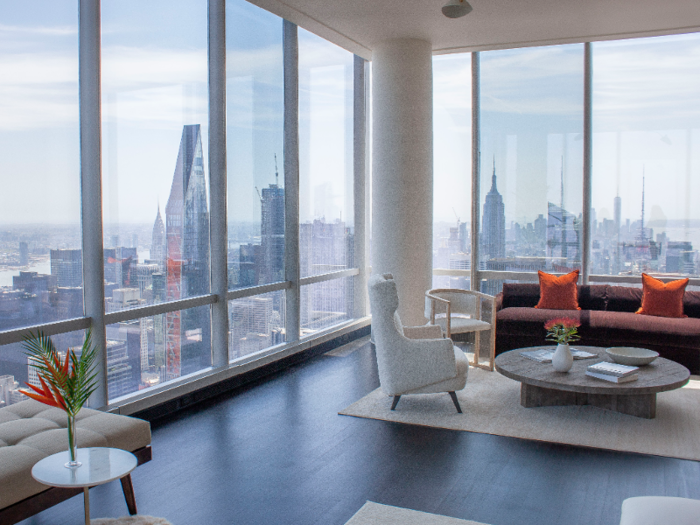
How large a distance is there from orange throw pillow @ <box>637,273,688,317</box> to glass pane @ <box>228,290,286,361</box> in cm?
391

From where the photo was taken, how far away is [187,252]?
203 inches

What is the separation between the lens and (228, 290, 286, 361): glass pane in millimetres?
5695

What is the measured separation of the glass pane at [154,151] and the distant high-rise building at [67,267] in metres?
0.22

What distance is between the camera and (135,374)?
4656 mm

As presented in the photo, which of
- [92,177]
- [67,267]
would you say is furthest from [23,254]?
[92,177]

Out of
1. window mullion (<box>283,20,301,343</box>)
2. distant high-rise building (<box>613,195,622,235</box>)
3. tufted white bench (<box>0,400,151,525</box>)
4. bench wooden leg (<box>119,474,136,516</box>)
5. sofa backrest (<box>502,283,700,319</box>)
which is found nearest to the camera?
tufted white bench (<box>0,400,151,525</box>)

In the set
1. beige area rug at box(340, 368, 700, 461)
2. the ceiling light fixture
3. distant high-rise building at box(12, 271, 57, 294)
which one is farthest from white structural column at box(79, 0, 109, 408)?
the ceiling light fixture

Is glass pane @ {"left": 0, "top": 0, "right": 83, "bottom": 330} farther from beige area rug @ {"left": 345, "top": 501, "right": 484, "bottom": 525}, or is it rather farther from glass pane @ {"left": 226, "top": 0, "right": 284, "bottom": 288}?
beige area rug @ {"left": 345, "top": 501, "right": 484, "bottom": 525}

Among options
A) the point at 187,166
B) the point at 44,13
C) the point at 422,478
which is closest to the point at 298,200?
the point at 187,166

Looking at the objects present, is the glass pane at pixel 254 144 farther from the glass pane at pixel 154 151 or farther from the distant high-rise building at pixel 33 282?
the distant high-rise building at pixel 33 282

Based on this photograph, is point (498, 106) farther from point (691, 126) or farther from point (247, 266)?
point (247, 266)

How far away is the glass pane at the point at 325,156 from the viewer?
6879 mm

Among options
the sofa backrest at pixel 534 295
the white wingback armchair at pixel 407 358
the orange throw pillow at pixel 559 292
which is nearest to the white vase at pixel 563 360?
the white wingback armchair at pixel 407 358

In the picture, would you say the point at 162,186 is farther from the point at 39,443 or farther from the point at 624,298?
the point at 624,298
